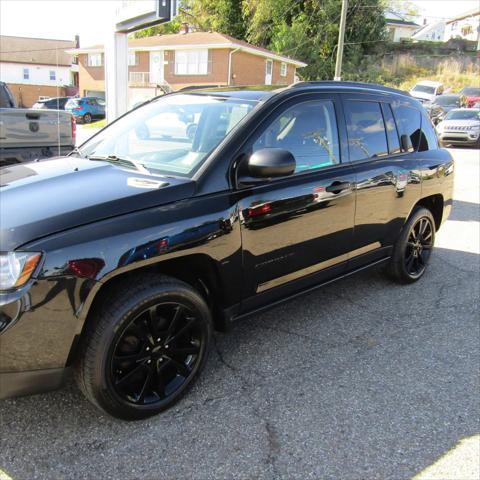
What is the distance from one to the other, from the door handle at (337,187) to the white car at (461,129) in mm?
16677

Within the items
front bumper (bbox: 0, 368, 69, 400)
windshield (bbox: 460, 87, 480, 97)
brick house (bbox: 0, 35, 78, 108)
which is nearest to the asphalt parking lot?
front bumper (bbox: 0, 368, 69, 400)

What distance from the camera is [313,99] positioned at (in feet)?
11.2

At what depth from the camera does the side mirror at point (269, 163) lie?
108 inches

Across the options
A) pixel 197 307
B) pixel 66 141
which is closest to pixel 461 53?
pixel 66 141

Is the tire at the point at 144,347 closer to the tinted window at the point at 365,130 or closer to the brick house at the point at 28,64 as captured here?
the tinted window at the point at 365,130

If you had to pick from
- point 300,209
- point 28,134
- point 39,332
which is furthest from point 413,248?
point 28,134

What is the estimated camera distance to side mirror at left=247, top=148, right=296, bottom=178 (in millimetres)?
2744

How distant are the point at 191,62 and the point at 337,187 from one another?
122 ft

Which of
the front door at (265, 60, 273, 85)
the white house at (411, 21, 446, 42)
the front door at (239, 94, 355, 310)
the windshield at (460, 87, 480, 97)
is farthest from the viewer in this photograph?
the white house at (411, 21, 446, 42)

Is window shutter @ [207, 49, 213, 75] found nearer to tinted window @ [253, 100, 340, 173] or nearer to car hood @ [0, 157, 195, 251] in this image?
tinted window @ [253, 100, 340, 173]

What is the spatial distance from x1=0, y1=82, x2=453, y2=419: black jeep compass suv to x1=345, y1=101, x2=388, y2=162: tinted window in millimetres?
16

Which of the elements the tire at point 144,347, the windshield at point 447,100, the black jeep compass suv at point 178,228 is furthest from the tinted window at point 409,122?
the windshield at point 447,100

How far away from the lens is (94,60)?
44312mm

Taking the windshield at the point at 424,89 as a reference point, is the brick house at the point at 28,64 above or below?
above
